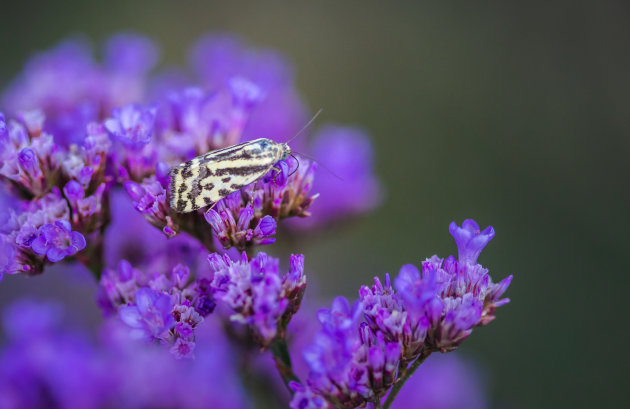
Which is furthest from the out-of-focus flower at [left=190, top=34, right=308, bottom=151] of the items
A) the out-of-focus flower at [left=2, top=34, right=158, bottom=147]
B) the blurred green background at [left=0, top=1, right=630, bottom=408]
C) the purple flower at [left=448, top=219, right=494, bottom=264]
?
the purple flower at [left=448, top=219, right=494, bottom=264]

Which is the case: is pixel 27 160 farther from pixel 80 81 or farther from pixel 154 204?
pixel 80 81

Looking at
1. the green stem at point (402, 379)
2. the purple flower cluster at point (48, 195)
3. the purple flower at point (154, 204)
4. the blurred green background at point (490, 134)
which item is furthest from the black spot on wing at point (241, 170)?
the blurred green background at point (490, 134)

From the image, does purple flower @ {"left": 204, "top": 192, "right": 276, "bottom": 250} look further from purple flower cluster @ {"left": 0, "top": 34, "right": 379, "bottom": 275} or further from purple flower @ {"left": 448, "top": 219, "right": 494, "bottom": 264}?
purple flower @ {"left": 448, "top": 219, "right": 494, "bottom": 264}

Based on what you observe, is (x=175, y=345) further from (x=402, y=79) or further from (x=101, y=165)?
(x=402, y=79)

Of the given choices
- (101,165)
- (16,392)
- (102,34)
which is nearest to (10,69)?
(102,34)

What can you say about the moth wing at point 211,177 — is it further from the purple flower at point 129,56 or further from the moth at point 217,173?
the purple flower at point 129,56
